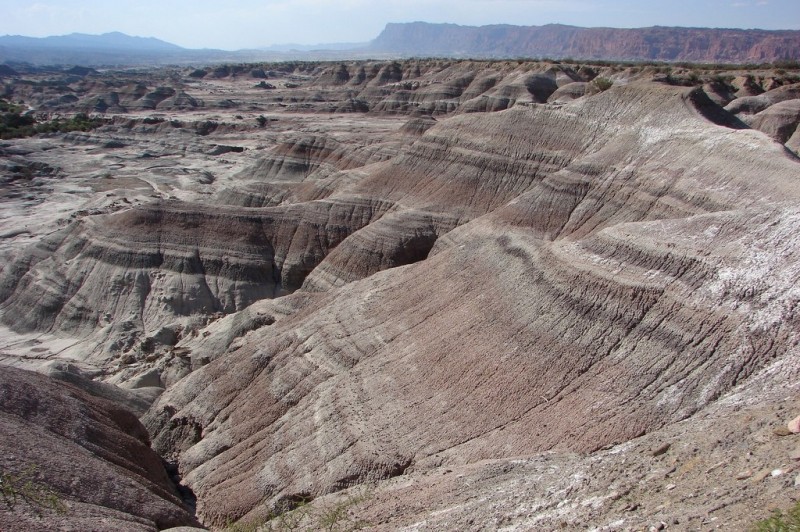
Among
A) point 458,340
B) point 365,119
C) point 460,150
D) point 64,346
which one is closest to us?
point 458,340

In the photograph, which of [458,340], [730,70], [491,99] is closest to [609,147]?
[458,340]

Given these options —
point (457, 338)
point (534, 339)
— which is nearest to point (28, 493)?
point (457, 338)

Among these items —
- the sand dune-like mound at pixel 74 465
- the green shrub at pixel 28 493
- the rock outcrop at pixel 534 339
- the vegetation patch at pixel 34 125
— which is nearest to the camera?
the green shrub at pixel 28 493

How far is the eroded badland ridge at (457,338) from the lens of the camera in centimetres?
1403

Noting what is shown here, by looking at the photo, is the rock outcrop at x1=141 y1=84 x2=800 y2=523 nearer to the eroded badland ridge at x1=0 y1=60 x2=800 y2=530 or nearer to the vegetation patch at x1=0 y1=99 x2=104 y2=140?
the eroded badland ridge at x1=0 y1=60 x2=800 y2=530

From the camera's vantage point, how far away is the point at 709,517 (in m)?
9.38

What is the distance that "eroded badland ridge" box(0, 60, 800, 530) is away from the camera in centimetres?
1403

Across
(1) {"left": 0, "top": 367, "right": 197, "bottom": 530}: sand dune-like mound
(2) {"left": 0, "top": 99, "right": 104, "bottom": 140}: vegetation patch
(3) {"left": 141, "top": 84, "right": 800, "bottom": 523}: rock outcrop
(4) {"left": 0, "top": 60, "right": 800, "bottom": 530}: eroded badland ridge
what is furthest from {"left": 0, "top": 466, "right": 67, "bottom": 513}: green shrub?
(2) {"left": 0, "top": 99, "right": 104, "bottom": 140}: vegetation patch

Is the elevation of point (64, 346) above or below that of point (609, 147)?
below

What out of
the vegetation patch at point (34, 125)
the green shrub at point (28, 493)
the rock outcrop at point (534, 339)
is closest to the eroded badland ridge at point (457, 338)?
the rock outcrop at point (534, 339)

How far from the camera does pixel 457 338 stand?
21500 mm

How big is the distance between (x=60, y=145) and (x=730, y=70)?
95772 millimetres

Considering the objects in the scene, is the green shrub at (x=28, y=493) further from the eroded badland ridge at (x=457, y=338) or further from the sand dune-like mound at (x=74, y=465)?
the eroded badland ridge at (x=457, y=338)

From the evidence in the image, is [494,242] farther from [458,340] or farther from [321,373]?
[321,373]
